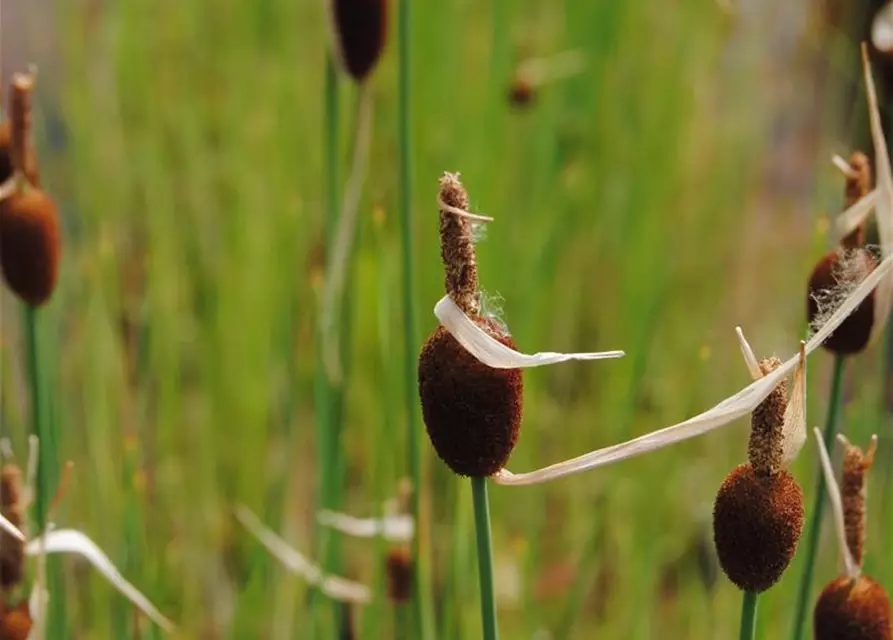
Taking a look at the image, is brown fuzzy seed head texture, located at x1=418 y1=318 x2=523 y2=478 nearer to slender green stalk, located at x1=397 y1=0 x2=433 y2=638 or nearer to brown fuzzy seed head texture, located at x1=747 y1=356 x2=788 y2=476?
brown fuzzy seed head texture, located at x1=747 y1=356 x2=788 y2=476

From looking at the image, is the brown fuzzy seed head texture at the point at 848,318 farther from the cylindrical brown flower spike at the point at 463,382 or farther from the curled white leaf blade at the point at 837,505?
the cylindrical brown flower spike at the point at 463,382

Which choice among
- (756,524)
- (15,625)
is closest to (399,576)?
(15,625)

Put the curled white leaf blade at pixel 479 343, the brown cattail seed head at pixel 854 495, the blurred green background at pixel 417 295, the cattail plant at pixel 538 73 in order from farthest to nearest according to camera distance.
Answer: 1. the cattail plant at pixel 538 73
2. the blurred green background at pixel 417 295
3. the brown cattail seed head at pixel 854 495
4. the curled white leaf blade at pixel 479 343

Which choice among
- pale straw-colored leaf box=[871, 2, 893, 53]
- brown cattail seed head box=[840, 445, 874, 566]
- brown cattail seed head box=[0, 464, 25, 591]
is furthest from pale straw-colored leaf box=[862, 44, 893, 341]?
brown cattail seed head box=[0, 464, 25, 591]

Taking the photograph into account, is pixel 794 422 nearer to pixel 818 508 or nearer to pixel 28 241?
pixel 818 508

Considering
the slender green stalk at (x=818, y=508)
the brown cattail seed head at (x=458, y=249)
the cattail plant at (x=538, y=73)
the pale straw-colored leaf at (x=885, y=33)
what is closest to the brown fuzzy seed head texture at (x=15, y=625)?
the brown cattail seed head at (x=458, y=249)

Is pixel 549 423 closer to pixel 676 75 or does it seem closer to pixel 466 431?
pixel 676 75

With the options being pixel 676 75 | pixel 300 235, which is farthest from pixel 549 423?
pixel 676 75
